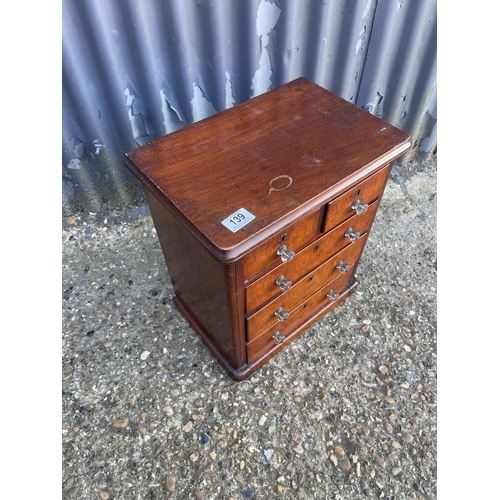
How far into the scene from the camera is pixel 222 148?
1221mm

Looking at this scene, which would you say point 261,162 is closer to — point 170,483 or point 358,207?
point 358,207

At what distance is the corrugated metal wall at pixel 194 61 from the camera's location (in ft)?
5.10

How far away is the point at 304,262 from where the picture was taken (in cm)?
133

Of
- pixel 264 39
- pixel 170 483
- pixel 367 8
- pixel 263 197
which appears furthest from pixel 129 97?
pixel 170 483

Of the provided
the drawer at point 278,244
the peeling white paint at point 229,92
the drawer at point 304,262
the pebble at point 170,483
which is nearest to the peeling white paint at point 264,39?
the peeling white paint at point 229,92

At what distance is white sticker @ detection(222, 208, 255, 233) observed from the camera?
3.26ft

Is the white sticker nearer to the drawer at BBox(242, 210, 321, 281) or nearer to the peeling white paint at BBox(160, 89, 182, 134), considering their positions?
the drawer at BBox(242, 210, 321, 281)

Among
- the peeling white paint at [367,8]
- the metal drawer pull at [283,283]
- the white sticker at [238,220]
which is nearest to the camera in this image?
the white sticker at [238,220]

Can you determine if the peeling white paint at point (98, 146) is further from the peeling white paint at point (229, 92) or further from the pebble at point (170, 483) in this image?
the pebble at point (170, 483)

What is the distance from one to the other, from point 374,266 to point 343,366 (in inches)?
24.7

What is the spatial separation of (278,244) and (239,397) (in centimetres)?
82

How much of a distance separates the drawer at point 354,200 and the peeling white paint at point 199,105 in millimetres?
987

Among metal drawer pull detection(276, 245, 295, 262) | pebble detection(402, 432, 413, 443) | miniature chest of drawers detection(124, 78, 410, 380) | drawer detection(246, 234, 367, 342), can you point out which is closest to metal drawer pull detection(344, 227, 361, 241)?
miniature chest of drawers detection(124, 78, 410, 380)

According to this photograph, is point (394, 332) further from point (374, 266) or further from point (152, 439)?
point (152, 439)
